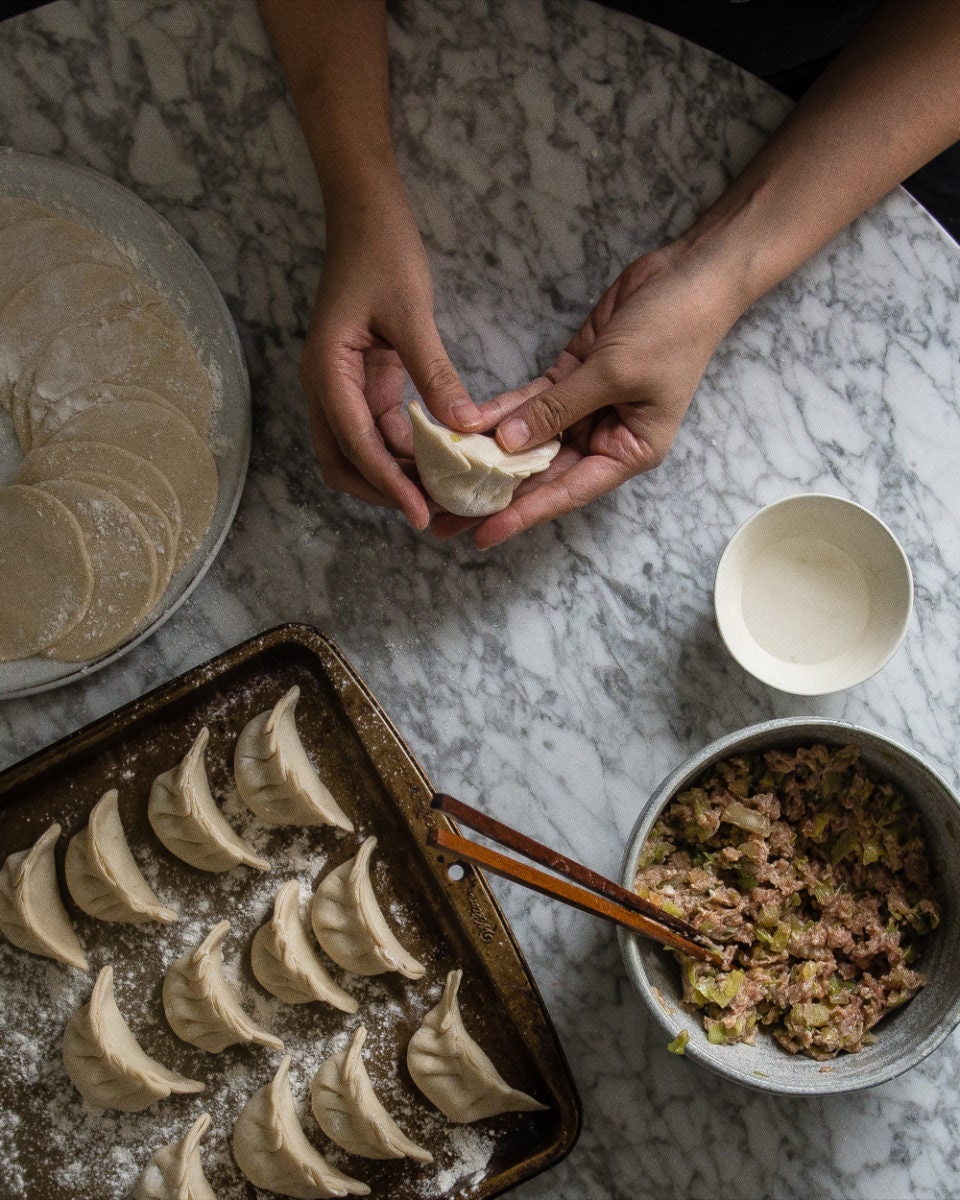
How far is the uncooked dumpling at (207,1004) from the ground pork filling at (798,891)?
85cm

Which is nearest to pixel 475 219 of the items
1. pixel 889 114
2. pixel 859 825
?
pixel 889 114

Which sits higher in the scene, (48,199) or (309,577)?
(48,199)

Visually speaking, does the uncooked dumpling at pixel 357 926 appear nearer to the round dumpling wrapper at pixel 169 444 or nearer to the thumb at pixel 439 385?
the round dumpling wrapper at pixel 169 444

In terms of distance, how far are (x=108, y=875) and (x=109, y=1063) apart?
1.19 ft

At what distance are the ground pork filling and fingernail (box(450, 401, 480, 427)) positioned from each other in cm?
82

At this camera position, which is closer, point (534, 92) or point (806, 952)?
point (806, 952)

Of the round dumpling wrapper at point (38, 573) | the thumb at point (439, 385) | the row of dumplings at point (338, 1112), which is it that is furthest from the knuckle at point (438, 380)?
the row of dumplings at point (338, 1112)

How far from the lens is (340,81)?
6.58 ft

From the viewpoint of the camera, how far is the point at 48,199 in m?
2.12

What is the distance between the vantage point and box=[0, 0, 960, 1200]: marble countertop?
2146mm

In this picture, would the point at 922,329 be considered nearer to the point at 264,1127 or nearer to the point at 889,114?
the point at 889,114

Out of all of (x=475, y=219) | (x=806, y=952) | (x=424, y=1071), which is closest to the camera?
(x=806, y=952)

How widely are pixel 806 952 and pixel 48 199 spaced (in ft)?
6.99

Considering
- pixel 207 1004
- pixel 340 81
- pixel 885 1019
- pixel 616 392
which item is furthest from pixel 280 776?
pixel 340 81
